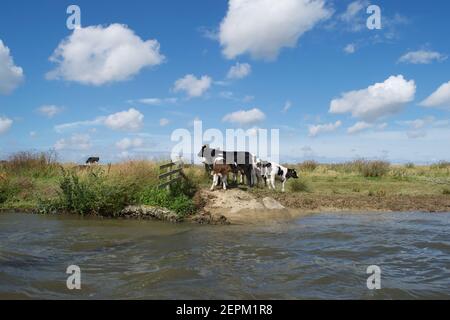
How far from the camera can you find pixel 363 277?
7.69 metres

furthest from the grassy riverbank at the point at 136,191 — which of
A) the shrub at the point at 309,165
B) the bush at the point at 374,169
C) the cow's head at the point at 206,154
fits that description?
the shrub at the point at 309,165

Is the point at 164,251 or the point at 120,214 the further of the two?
the point at 120,214

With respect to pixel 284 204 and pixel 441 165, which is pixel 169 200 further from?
pixel 441 165

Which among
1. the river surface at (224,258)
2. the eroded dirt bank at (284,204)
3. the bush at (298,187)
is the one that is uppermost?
the bush at (298,187)

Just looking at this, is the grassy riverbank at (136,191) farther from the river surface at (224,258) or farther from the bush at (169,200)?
the river surface at (224,258)

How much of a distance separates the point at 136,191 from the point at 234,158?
18.0 ft

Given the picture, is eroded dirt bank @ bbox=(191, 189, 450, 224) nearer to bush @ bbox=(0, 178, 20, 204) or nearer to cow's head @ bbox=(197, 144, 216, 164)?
cow's head @ bbox=(197, 144, 216, 164)

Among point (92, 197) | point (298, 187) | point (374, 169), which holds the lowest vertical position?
point (92, 197)

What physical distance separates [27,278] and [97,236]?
378cm

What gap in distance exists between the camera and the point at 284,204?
15.9m

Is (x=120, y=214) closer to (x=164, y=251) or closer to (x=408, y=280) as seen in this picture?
(x=164, y=251)

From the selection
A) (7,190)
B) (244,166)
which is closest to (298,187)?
(244,166)

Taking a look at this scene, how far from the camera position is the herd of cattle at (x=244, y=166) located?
17484mm
